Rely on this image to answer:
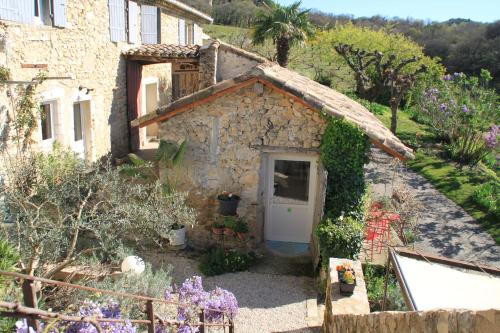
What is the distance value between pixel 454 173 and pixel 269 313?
12742 mm

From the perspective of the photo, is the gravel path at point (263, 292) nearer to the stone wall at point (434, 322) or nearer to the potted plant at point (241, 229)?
the potted plant at point (241, 229)

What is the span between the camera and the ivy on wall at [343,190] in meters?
8.38

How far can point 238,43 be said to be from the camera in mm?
32812

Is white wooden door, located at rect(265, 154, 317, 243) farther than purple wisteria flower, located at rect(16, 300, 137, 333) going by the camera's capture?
Yes

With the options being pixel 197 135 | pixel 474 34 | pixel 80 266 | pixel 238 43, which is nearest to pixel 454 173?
pixel 197 135

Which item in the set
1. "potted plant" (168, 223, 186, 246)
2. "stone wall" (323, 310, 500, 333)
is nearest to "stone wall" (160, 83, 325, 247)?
"potted plant" (168, 223, 186, 246)

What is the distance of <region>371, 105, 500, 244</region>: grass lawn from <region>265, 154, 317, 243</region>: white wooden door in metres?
5.77

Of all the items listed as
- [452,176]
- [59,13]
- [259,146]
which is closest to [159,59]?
[59,13]

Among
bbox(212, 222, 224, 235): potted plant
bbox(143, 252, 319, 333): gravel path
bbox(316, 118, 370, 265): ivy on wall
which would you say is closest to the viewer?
bbox(143, 252, 319, 333): gravel path

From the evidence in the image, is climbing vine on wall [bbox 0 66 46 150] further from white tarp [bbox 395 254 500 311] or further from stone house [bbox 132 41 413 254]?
white tarp [bbox 395 254 500 311]

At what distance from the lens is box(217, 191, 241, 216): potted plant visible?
9.50 meters

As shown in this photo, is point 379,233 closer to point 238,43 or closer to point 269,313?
point 269,313

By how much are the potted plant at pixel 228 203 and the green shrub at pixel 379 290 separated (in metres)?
2.97

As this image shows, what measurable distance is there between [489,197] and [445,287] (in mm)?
10614
